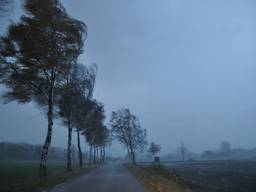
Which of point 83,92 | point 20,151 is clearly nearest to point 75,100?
point 83,92

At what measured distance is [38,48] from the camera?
67.1 ft

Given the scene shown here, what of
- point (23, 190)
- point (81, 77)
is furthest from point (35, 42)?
point (81, 77)

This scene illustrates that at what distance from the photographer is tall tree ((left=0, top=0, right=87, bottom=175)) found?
67.7ft

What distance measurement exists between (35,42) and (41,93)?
14.9 feet

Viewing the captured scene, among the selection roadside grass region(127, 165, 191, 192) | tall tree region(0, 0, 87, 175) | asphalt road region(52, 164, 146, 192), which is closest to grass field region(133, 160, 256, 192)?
roadside grass region(127, 165, 191, 192)

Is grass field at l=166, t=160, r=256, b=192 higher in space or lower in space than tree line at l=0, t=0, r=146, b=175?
lower

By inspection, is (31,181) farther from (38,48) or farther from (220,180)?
(220,180)

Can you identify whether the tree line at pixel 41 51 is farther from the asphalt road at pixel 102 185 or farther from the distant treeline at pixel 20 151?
the distant treeline at pixel 20 151

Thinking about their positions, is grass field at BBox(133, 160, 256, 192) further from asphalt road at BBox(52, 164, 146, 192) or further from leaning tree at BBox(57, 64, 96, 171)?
leaning tree at BBox(57, 64, 96, 171)

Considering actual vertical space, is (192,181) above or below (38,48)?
below

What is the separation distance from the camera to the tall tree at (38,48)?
20641mm

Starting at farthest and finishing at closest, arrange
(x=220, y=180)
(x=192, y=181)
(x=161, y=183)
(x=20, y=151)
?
(x=20, y=151)
(x=220, y=180)
(x=192, y=181)
(x=161, y=183)

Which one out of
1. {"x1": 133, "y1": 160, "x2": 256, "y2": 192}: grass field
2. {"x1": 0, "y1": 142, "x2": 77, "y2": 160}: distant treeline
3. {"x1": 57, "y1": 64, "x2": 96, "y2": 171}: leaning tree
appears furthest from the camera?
{"x1": 0, "y1": 142, "x2": 77, "y2": 160}: distant treeline

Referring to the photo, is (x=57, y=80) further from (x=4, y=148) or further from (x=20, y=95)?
(x=4, y=148)
